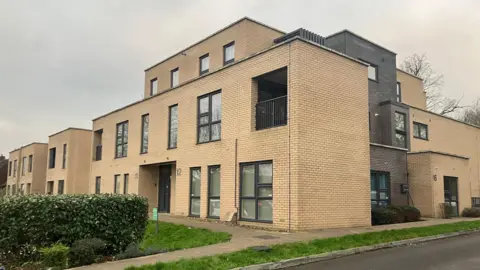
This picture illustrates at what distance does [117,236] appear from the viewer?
10.4 metres

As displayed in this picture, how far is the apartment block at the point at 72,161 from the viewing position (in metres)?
32.8

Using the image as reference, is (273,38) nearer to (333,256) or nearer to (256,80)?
(256,80)

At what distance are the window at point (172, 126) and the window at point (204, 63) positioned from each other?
3.61m

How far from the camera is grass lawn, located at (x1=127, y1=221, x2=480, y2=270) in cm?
819

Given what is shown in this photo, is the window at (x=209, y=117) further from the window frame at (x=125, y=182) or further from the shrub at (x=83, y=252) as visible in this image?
the shrub at (x=83, y=252)

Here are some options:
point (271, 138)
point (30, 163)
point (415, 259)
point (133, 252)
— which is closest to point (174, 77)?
point (271, 138)

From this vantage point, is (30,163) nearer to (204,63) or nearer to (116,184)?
(116,184)

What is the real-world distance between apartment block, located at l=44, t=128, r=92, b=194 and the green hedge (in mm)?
22995

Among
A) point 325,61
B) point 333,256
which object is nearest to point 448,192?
point 325,61

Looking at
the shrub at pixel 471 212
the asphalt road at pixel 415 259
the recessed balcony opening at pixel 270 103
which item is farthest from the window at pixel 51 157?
the asphalt road at pixel 415 259

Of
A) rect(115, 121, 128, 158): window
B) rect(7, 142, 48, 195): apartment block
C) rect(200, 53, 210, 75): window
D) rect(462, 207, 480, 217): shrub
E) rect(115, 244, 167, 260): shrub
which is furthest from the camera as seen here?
rect(7, 142, 48, 195): apartment block

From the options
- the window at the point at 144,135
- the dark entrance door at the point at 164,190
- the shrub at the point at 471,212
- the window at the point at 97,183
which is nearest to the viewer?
the shrub at the point at 471,212

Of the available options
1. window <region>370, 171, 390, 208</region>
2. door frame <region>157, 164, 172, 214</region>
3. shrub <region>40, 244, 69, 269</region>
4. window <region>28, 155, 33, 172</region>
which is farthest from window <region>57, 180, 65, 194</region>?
shrub <region>40, 244, 69, 269</region>

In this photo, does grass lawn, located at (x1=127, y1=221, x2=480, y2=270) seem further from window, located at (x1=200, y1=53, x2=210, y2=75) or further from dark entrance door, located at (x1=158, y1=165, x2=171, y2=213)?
window, located at (x1=200, y1=53, x2=210, y2=75)
